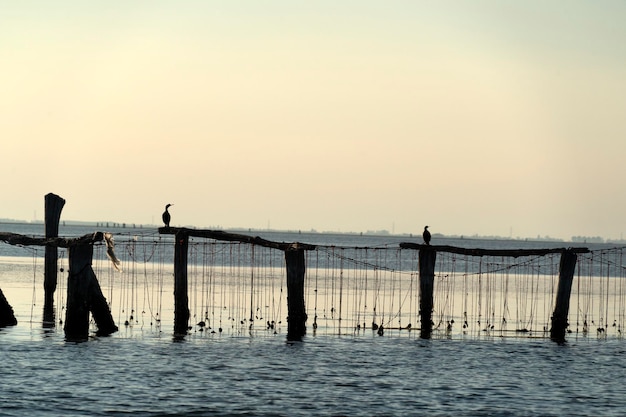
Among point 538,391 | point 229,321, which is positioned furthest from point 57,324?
point 538,391

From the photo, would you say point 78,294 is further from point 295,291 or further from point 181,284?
point 295,291

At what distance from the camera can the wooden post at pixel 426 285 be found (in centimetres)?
3722

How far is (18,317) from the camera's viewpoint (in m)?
40.0

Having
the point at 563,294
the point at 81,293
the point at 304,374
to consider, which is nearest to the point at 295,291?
the point at 81,293

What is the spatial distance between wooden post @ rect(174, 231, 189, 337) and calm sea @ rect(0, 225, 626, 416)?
1.90 feet

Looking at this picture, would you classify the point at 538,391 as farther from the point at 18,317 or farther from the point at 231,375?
the point at 18,317

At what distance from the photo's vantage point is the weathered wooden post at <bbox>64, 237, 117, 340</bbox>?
33.5 m

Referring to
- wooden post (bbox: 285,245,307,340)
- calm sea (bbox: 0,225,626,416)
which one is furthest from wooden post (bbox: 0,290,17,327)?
wooden post (bbox: 285,245,307,340)

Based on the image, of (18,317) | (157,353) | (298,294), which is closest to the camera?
(157,353)

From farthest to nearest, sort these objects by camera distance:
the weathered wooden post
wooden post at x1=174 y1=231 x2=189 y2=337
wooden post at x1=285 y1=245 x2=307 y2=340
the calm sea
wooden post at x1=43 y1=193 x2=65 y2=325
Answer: wooden post at x1=43 y1=193 x2=65 y2=325 → wooden post at x1=174 y1=231 x2=189 y2=337 → wooden post at x1=285 y1=245 x2=307 y2=340 → the weathered wooden post → the calm sea

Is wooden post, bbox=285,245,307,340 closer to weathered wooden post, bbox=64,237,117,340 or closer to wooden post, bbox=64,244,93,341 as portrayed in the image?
weathered wooden post, bbox=64,237,117,340

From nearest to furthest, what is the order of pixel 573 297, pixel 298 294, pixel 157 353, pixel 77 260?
pixel 157 353 → pixel 77 260 → pixel 298 294 → pixel 573 297

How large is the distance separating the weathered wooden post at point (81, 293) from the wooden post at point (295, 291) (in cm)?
642

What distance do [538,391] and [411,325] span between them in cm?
1467
